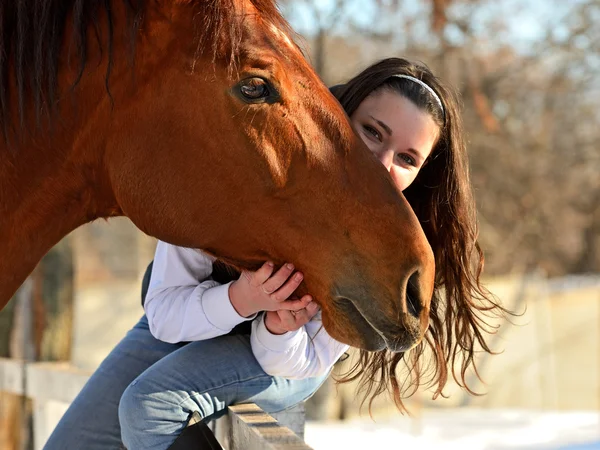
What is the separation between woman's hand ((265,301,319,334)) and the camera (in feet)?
6.63

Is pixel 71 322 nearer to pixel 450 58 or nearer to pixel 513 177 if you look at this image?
pixel 450 58

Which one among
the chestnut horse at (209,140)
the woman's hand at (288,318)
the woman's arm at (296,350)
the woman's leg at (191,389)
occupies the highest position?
the chestnut horse at (209,140)

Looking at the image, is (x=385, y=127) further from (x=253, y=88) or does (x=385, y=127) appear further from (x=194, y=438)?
(x=194, y=438)

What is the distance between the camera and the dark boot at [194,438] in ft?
7.09

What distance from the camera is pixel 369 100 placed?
244 centimetres

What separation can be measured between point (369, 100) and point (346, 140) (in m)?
0.52

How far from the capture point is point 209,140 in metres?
1.93

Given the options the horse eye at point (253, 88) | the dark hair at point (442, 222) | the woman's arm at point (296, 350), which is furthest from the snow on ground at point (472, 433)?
the horse eye at point (253, 88)

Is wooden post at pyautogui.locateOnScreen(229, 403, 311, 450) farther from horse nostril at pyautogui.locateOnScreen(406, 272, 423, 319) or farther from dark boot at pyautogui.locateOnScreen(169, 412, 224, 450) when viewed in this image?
horse nostril at pyautogui.locateOnScreen(406, 272, 423, 319)

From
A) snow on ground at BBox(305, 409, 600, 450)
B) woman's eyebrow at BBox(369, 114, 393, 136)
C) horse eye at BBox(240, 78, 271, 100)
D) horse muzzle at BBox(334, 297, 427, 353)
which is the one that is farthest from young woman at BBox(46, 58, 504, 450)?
snow on ground at BBox(305, 409, 600, 450)

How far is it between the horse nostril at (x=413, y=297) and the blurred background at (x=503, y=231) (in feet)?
12.8

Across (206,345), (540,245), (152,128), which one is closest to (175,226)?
(152,128)

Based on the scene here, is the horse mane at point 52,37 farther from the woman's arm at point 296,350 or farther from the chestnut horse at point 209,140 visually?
the woman's arm at point 296,350

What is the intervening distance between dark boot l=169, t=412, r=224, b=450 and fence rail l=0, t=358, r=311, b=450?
69 millimetres
